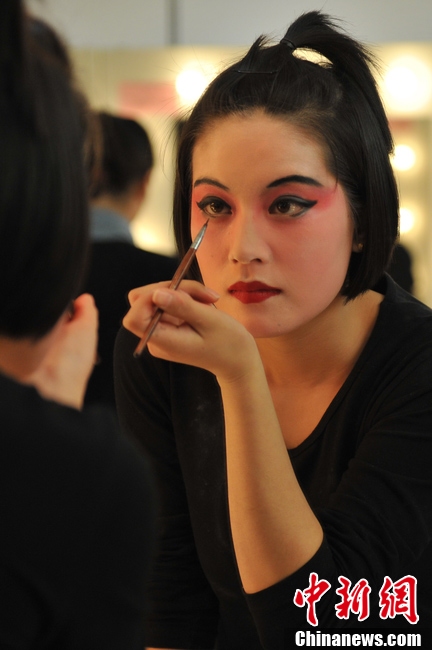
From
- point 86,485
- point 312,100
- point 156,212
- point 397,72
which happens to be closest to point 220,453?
point 312,100

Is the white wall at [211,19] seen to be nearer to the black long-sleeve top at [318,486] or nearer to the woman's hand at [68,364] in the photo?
the black long-sleeve top at [318,486]

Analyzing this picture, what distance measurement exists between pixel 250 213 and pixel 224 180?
0.13 feet

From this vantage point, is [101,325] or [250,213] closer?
[250,213]

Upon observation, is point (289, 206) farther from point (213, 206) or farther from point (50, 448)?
point (50, 448)

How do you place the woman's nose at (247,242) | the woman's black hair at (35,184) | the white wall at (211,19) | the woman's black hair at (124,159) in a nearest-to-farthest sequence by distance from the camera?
the woman's black hair at (35,184) < the woman's nose at (247,242) < the woman's black hair at (124,159) < the white wall at (211,19)

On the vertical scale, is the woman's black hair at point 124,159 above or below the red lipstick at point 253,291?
above

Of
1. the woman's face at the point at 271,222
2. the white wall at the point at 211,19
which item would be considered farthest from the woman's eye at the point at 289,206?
the white wall at the point at 211,19

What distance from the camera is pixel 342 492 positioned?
717 millimetres

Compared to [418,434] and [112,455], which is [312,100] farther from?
[112,455]

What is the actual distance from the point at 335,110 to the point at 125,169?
0.83 metres

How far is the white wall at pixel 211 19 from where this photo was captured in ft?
7.72

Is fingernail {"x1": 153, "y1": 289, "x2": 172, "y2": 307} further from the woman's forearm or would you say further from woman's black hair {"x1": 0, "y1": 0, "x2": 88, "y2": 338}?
woman's black hair {"x1": 0, "y1": 0, "x2": 88, "y2": 338}

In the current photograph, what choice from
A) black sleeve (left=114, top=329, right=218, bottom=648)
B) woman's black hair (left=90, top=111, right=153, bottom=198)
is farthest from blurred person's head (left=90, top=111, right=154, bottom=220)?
black sleeve (left=114, top=329, right=218, bottom=648)

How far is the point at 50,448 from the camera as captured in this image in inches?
14.5
